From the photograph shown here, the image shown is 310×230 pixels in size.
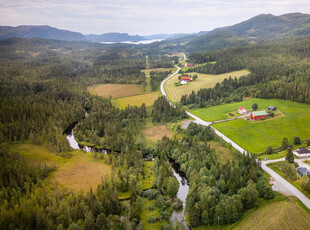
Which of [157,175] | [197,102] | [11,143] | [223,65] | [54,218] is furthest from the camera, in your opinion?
[223,65]

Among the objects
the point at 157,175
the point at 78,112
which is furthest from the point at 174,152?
the point at 78,112

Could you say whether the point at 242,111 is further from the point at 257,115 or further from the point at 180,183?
the point at 180,183

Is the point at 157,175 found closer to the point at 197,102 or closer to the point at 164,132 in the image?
the point at 164,132

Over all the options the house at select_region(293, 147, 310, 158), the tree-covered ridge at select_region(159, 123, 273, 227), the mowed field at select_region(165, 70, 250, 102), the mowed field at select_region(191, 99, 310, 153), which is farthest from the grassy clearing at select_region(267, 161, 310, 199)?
the mowed field at select_region(165, 70, 250, 102)

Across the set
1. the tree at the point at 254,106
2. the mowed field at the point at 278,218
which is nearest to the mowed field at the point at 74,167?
the mowed field at the point at 278,218

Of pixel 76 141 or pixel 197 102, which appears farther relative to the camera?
pixel 197 102

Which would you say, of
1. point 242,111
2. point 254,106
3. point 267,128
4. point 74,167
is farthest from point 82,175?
point 254,106

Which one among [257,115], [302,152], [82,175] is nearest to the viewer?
[302,152]
